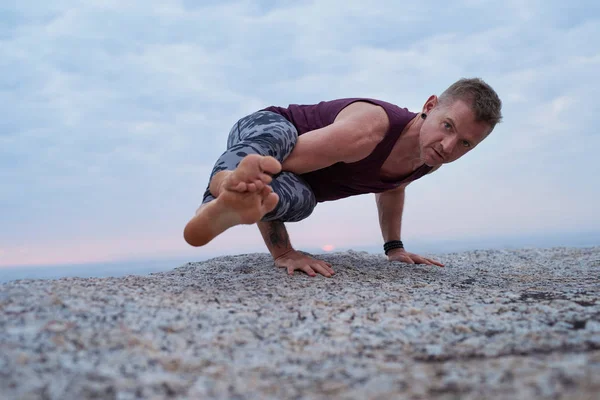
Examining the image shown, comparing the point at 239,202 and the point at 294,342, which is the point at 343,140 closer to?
the point at 239,202

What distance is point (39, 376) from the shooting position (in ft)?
3.64

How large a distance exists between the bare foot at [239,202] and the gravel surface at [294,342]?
→ 0.86 ft

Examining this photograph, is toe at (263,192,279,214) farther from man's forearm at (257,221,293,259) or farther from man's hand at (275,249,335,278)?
man's forearm at (257,221,293,259)

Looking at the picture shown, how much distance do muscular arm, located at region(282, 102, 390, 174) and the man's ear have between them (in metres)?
0.28

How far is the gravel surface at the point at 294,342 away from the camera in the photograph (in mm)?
1082

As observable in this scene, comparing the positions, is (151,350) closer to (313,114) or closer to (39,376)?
(39,376)

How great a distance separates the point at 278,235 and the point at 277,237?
1 centimetres

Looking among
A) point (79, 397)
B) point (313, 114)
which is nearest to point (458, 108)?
point (313, 114)

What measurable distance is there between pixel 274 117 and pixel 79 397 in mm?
2036

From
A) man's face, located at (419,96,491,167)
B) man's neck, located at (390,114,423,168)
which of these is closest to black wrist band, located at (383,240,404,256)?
man's neck, located at (390,114,423,168)

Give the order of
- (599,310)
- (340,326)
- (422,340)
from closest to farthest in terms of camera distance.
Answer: (422,340) → (340,326) → (599,310)

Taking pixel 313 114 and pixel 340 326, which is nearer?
pixel 340 326

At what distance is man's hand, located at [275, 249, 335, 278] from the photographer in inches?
104

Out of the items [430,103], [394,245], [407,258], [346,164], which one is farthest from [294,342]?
[394,245]
